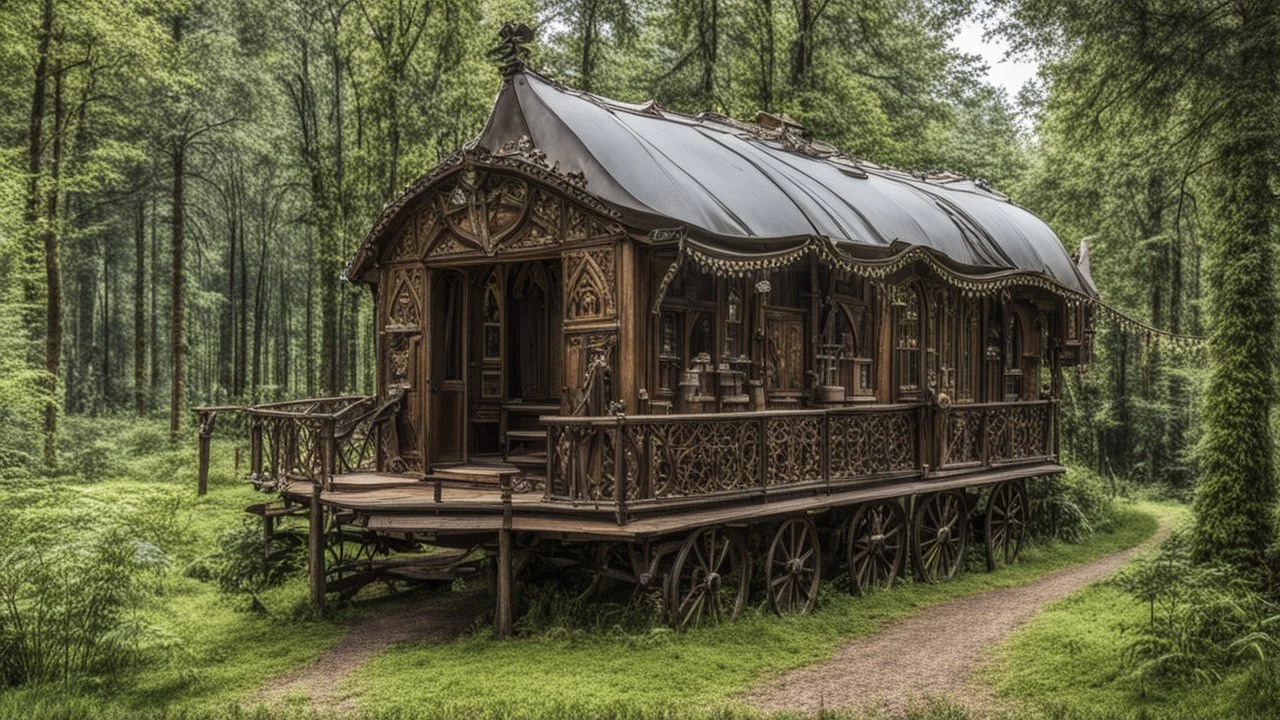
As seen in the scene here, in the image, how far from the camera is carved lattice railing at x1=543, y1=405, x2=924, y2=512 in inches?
391

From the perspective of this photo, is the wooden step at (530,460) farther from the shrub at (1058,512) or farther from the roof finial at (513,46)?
the shrub at (1058,512)

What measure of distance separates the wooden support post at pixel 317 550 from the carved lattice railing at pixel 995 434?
28.7 feet

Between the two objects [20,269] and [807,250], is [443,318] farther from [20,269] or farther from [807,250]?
[20,269]

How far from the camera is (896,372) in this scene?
1545 centimetres

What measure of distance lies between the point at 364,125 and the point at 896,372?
46.0 feet

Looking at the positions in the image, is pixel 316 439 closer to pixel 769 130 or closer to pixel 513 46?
pixel 513 46

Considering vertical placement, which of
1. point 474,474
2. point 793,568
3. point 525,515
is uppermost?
point 474,474

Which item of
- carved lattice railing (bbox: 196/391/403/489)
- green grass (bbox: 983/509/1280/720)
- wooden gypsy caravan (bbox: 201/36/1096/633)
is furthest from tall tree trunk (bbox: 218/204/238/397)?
green grass (bbox: 983/509/1280/720)

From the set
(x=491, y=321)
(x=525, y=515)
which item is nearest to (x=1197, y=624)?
(x=525, y=515)

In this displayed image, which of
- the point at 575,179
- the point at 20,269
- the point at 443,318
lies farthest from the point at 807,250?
the point at 20,269

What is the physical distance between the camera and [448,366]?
1348cm

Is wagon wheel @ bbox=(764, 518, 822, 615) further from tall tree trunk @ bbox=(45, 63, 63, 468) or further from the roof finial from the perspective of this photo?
tall tree trunk @ bbox=(45, 63, 63, 468)

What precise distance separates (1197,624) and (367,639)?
8.61 metres

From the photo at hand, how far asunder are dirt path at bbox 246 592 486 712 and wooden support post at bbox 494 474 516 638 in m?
0.77
